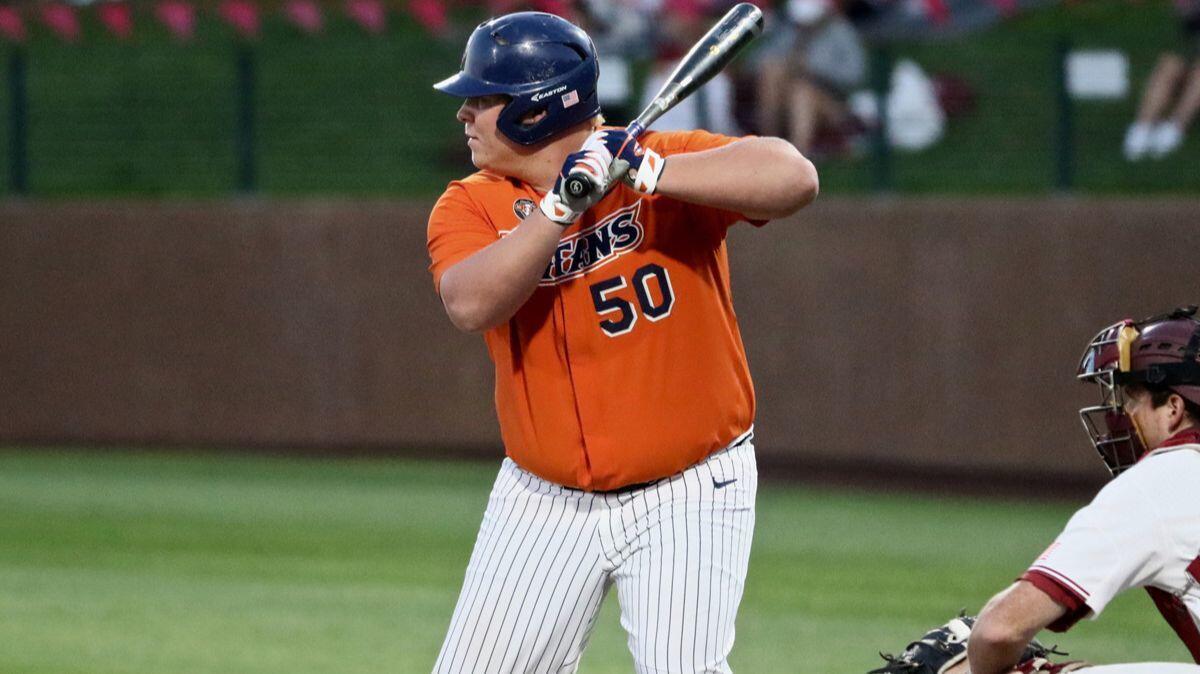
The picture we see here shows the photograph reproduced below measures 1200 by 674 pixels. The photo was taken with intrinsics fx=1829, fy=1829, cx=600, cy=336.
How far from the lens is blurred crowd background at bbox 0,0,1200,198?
12002mm

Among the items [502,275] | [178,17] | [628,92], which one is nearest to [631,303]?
[502,275]

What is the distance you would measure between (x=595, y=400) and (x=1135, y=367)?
1.28 metres

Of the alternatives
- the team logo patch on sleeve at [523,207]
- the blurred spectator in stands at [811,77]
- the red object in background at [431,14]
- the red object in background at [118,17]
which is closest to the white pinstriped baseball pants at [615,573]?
the team logo patch on sleeve at [523,207]

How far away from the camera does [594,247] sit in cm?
452

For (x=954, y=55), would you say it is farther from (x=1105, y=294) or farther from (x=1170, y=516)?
(x=1170, y=516)

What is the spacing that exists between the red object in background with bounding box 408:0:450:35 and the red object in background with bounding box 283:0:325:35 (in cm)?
114

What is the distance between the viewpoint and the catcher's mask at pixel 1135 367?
155 inches

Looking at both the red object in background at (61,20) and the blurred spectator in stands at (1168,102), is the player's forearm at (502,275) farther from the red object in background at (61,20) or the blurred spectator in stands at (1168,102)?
the red object in background at (61,20)

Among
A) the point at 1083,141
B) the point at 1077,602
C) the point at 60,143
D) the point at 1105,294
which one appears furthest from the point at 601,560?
the point at 60,143

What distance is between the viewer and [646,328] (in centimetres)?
448

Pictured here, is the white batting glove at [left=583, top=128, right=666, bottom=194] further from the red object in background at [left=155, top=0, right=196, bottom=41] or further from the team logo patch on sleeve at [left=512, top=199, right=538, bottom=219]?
the red object in background at [left=155, top=0, right=196, bottom=41]

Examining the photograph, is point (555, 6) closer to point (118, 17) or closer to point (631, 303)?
point (118, 17)

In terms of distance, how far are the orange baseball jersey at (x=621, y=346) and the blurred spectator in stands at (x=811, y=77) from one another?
8625 millimetres

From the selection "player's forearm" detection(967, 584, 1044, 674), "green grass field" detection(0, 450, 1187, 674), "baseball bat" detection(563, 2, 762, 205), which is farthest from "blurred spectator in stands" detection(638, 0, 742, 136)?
"player's forearm" detection(967, 584, 1044, 674)
